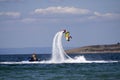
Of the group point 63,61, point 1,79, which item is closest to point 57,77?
point 1,79

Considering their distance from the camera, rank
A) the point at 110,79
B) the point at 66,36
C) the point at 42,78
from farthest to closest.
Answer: the point at 66,36 < the point at 42,78 < the point at 110,79

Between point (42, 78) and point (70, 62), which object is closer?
point (42, 78)

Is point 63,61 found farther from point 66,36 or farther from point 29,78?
point 29,78

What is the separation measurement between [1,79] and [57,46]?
2523cm

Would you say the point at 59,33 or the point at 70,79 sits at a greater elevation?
the point at 59,33

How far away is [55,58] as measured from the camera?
82.4 metres

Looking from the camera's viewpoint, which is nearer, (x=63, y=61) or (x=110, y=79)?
(x=110, y=79)

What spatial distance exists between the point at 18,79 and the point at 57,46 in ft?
82.4

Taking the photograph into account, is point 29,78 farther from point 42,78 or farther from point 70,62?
point 70,62

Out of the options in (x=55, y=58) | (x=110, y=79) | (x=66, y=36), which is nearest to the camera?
(x=110, y=79)

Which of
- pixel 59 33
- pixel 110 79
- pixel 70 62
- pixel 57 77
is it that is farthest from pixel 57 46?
pixel 110 79

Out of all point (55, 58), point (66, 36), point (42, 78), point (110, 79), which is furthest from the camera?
point (55, 58)

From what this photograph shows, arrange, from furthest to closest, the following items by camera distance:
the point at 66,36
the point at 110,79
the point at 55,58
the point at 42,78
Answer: the point at 55,58 < the point at 66,36 < the point at 42,78 < the point at 110,79

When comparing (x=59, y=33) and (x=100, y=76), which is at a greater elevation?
(x=59, y=33)
